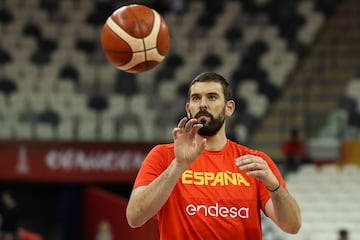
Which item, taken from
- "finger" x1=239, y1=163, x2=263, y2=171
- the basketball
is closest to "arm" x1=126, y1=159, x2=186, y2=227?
"finger" x1=239, y1=163, x2=263, y2=171

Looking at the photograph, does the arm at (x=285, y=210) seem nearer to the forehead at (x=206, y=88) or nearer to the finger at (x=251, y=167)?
the finger at (x=251, y=167)

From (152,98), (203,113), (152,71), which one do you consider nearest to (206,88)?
(203,113)

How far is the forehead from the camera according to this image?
4227 millimetres

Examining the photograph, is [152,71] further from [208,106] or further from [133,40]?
[208,106]

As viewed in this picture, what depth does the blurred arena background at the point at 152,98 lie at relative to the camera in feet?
51.7

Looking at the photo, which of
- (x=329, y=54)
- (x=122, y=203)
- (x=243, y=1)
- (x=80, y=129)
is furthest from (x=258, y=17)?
(x=122, y=203)

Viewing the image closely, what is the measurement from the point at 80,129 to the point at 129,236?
14.0 feet

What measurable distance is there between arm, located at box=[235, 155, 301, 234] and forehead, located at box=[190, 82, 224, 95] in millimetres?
462

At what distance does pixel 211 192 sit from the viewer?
14.0ft

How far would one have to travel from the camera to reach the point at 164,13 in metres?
20.2

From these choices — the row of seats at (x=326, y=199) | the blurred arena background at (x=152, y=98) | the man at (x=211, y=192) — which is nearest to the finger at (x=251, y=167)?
the man at (x=211, y=192)

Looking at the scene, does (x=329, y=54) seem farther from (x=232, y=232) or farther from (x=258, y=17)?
(x=232, y=232)

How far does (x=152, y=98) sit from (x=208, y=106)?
528 inches

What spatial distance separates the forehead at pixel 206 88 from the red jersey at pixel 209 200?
0.34 metres
